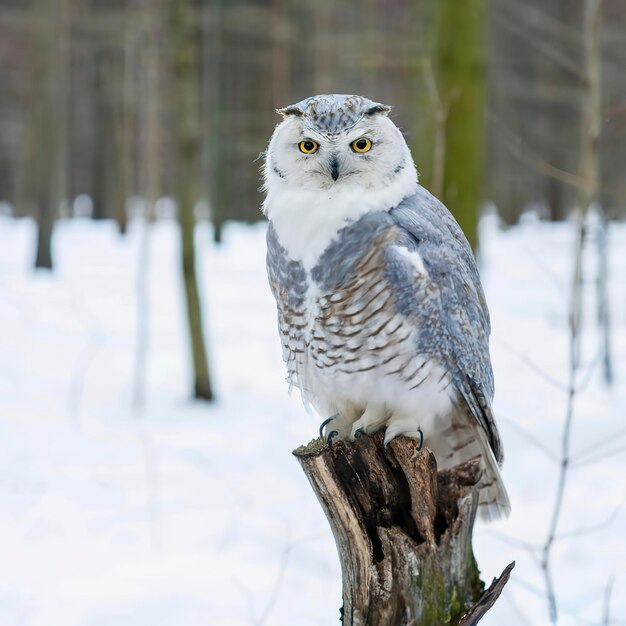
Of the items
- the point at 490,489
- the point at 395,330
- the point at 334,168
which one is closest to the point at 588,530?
the point at 490,489

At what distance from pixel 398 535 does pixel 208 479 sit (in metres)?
3.25

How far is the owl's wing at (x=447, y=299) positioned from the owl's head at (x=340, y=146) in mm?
135

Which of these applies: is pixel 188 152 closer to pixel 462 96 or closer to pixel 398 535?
pixel 462 96

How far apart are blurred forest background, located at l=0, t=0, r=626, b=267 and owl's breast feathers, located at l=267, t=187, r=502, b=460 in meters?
1.58

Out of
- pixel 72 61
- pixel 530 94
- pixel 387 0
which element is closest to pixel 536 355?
pixel 530 94

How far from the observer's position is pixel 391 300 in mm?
2393

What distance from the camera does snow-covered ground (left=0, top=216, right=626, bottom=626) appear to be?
3.77 meters

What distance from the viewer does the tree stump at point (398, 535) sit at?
2.37 meters

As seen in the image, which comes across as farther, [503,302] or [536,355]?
[503,302]

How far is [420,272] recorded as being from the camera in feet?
7.88

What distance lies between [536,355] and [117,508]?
4.40 m

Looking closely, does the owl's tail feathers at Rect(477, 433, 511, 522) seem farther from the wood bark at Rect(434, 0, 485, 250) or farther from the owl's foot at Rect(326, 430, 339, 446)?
the wood bark at Rect(434, 0, 485, 250)

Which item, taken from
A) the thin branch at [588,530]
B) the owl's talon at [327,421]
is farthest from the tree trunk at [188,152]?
the owl's talon at [327,421]

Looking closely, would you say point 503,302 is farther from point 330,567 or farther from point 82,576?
point 82,576
